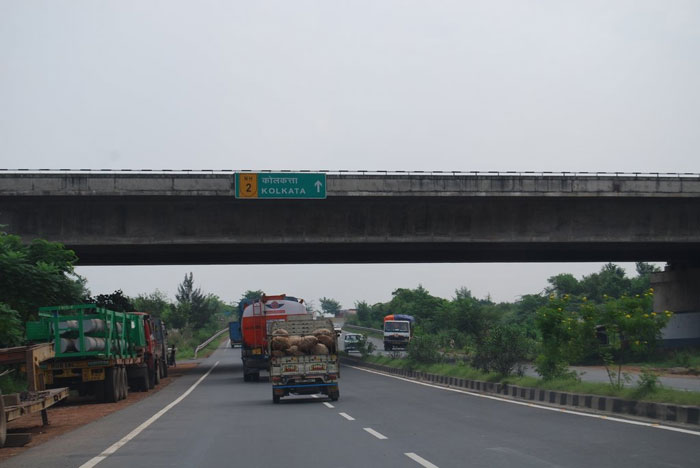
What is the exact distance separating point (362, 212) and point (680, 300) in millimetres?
18183

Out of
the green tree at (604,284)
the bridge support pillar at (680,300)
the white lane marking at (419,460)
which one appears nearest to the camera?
the white lane marking at (419,460)

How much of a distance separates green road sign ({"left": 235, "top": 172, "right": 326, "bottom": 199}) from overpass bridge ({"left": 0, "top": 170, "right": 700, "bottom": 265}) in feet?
1.59

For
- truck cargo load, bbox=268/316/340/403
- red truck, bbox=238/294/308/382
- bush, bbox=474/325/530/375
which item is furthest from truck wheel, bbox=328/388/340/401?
red truck, bbox=238/294/308/382

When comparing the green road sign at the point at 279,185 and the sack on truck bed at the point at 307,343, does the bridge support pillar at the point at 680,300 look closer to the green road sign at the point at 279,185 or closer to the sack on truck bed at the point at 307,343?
the green road sign at the point at 279,185

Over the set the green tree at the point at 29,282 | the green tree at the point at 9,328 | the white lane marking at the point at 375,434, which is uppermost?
the green tree at the point at 29,282

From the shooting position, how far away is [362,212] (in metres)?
36.2

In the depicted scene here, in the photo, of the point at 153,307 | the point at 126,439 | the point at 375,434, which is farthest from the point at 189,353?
the point at 375,434

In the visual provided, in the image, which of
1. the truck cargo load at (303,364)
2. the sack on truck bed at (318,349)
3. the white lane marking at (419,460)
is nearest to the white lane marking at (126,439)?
the truck cargo load at (303,364)

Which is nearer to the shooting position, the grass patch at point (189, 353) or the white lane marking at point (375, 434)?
the white lane marking at point (375, 434)

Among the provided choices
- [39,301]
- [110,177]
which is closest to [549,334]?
[39,301]

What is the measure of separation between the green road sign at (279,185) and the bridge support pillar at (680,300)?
19.9 metres

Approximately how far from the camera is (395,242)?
3619 centimetres

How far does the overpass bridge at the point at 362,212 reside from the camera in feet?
112

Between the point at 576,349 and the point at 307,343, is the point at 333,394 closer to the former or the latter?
the point at 307,343
